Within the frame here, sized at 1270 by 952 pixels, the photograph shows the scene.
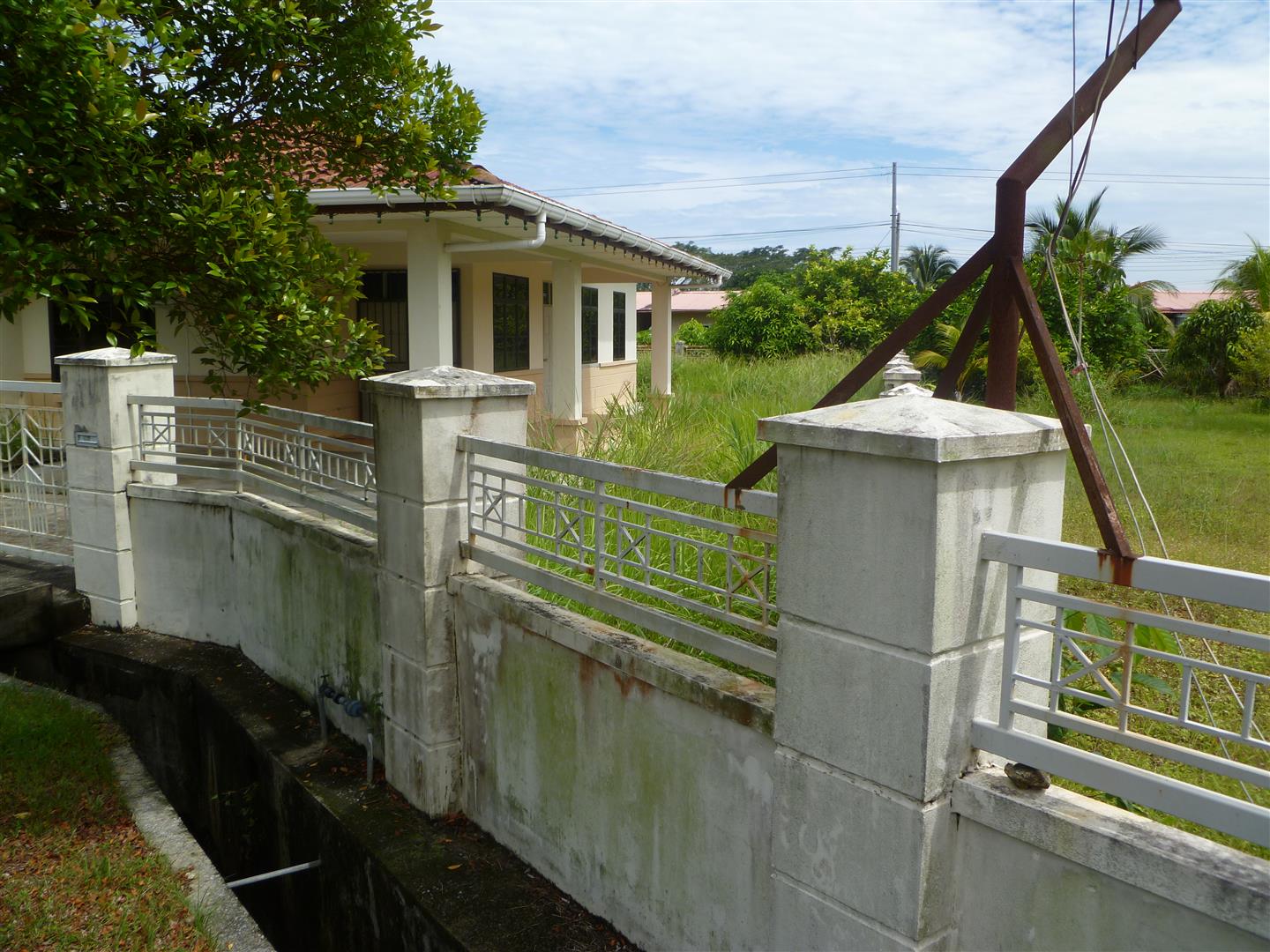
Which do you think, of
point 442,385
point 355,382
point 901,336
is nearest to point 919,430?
point 901,336

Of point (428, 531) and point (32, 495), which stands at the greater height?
point (428, 531)

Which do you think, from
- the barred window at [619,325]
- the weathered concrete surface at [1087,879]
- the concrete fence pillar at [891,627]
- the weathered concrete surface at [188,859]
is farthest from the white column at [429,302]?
the barred window at [619,325]

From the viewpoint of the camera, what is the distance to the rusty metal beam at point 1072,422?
2479mm

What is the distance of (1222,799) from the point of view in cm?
217

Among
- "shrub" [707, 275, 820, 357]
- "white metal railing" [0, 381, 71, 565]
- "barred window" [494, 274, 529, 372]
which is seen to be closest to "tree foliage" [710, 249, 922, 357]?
"shrub" [707, 275, 820, 357]

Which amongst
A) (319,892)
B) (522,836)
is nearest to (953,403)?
(522,836)

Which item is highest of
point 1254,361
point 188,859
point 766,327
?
point 766,327

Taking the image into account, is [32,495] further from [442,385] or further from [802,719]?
[802,719]

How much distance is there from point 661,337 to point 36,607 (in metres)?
12.4

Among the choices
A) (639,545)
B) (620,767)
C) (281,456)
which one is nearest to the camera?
(620,767)

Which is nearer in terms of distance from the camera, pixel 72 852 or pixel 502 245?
pixel 72 852

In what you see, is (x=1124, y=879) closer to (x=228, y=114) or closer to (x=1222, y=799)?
(x=1222, y=799)

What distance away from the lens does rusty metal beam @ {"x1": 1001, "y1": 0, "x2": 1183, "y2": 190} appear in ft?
9.70

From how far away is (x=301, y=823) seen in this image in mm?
5387
